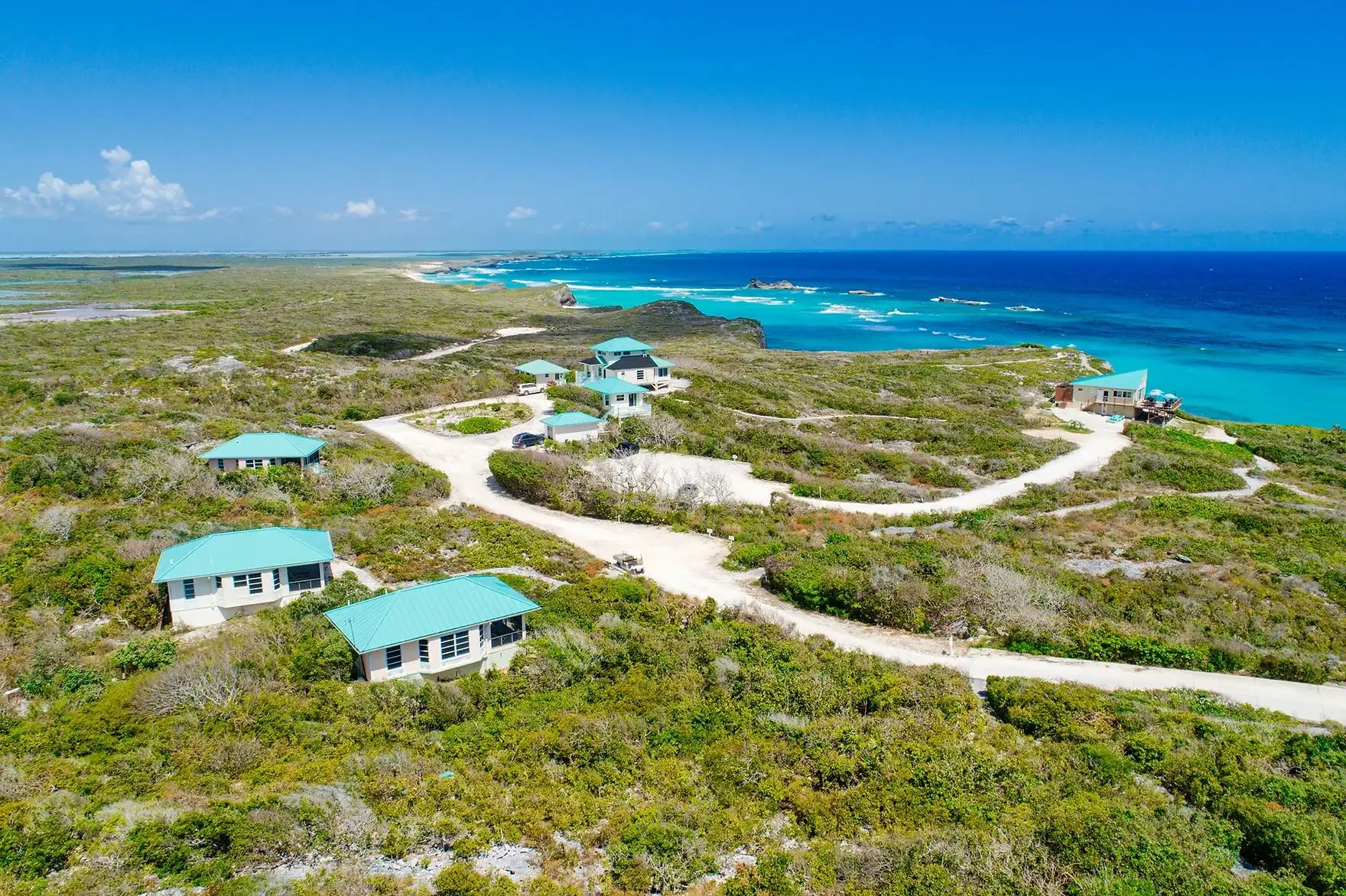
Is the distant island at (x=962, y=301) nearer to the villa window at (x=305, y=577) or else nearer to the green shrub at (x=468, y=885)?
the villa window at (x=305, y=577)

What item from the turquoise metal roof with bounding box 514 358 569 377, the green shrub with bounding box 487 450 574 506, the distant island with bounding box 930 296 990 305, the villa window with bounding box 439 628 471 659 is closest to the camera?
the villa window with bounding box 439 628 471 659

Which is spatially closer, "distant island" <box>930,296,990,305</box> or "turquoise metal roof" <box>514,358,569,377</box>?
"turquoise metal roof" <box>514,358,569,377</box>

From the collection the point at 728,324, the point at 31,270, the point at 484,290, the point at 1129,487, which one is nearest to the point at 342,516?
the point at 1129,487

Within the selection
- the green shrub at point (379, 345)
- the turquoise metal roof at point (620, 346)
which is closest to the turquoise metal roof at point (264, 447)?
the turquoise metal roof at point (620, 346)

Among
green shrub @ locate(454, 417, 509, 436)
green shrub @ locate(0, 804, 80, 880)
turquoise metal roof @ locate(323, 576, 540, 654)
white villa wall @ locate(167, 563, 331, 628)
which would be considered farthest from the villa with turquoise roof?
green shrub @ locate(0, 804, 80, 880)

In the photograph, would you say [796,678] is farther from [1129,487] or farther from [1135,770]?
[1129,487]

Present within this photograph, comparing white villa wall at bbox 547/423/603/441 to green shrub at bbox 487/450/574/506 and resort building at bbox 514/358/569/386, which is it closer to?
green shrub at bbox 487/450/574/506

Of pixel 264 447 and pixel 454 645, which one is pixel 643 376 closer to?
pixel 264 447
